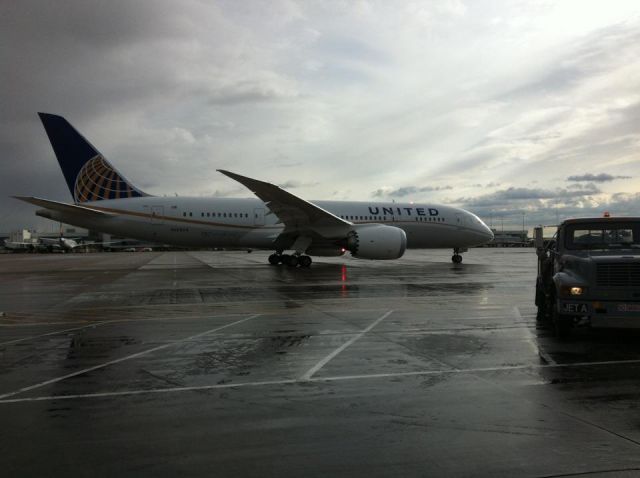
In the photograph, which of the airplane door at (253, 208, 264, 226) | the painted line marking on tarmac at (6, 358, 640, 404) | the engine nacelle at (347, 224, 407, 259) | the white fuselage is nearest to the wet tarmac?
the painted line marking on tarmac at (6, 358, 640, 404)

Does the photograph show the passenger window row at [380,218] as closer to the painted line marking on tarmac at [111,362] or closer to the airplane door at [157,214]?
the airplane door at [157,214]

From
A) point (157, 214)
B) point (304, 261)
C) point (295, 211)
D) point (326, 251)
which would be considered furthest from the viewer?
point (157, 214)

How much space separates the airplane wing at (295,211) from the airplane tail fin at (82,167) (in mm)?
8770

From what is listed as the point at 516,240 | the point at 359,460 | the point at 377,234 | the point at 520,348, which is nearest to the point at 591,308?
the point at 520,348

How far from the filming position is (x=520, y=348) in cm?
762

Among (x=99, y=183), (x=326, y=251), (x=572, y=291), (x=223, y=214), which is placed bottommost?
(x=572, y=291)

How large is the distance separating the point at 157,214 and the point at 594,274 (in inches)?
930

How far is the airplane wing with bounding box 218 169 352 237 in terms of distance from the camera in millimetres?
23875

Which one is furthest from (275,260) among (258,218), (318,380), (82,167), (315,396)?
(315,396)

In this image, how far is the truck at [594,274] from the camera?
773 centimetres

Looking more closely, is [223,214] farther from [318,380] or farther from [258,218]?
[318,380]

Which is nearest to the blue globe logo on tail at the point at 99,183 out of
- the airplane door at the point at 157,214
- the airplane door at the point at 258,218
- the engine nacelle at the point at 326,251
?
the airplane door at the point at 157,214

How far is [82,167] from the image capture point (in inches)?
1100

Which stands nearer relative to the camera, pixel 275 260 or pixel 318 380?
pixel 318 380
